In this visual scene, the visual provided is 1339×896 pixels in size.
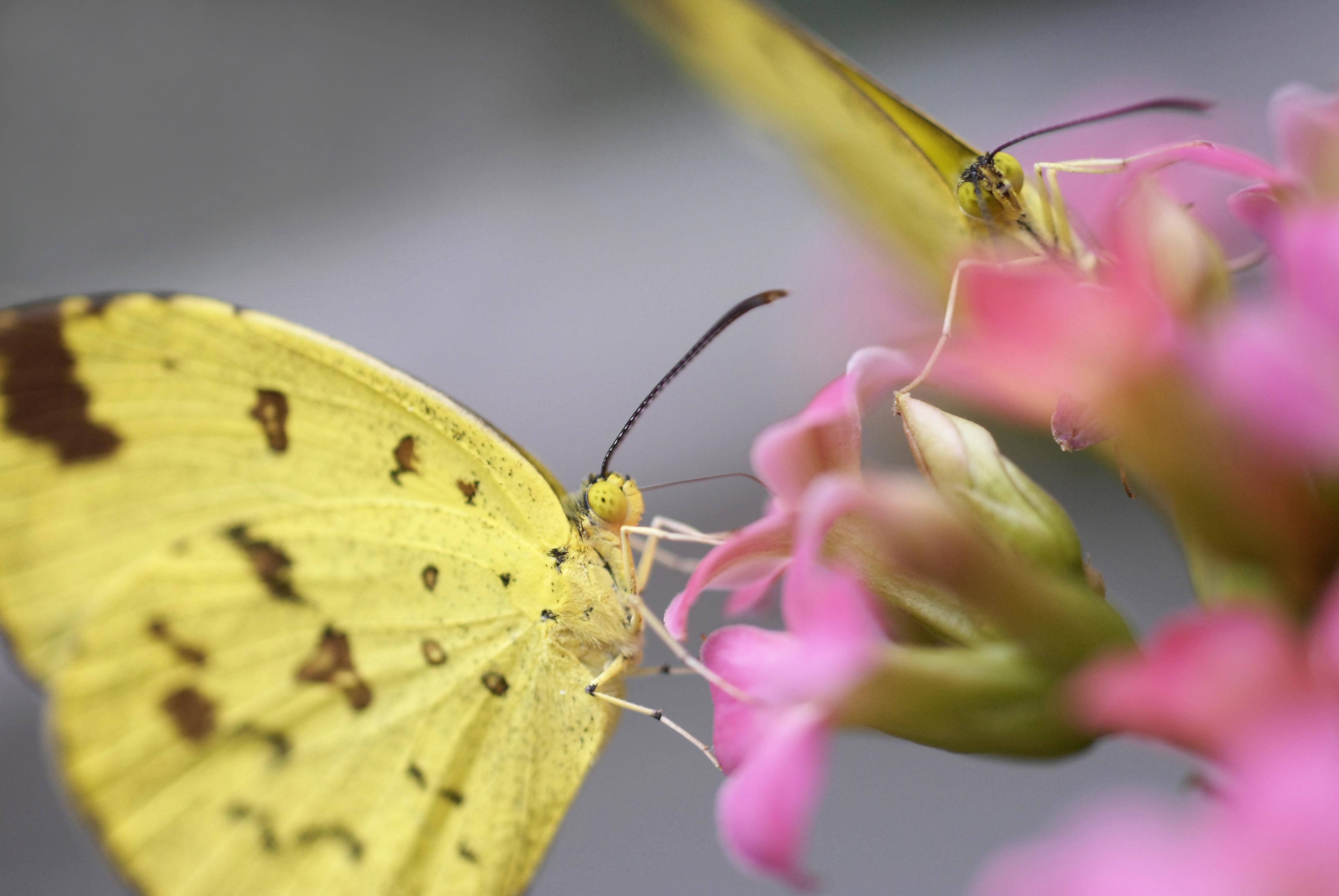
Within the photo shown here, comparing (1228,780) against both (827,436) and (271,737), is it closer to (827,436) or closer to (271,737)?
(827,436)

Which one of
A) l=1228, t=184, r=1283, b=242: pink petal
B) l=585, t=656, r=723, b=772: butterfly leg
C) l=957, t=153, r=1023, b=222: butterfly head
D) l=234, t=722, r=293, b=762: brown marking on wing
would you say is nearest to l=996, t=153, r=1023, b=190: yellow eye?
l=957, t=153, r=1023, b=222: butterfly head

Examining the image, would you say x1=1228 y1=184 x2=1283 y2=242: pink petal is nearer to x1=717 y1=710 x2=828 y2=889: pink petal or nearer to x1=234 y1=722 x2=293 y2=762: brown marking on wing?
x1=717 y1=710 x2=828 y2=889: pink petal

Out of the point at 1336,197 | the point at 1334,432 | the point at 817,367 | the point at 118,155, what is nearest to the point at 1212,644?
the point at 1334,432

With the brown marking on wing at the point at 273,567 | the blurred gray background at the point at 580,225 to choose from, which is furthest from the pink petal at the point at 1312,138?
the blurred gray background at the point at 580,225

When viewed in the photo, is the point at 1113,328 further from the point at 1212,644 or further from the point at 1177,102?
the point at 1177,102

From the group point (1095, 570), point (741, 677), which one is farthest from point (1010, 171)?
point (741, 677)

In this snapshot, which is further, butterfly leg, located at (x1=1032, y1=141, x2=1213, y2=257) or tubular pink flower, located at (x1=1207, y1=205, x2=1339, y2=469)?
butterfly leg, located at (x1=1032, y1=141, x2=1213, y2=257)
